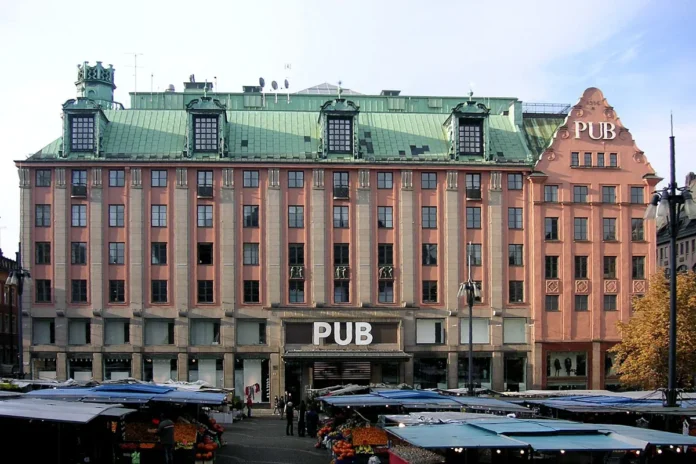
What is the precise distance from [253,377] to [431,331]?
1336 centimetres

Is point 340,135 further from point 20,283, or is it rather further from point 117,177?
point 20,283

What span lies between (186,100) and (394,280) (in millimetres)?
22908

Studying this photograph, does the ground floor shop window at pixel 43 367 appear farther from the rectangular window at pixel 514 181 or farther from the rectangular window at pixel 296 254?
the rectangular window at pixel 514 181

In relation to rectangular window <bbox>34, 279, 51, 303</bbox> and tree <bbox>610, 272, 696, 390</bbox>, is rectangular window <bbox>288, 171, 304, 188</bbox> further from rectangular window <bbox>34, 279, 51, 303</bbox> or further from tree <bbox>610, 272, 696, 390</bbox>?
tree <bbox>610, 272, 696, 390</bbox>

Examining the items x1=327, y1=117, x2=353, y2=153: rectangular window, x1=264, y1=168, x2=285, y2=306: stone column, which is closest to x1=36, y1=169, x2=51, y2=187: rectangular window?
x1=264, y1=168, x2=285, y2=306: stone column

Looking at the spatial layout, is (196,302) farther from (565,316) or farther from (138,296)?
(565,316)

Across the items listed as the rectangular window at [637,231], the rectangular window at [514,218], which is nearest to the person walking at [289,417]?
the rectangular window at [514,218]

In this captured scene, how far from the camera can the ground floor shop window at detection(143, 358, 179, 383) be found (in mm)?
72750

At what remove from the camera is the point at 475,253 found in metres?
75.3

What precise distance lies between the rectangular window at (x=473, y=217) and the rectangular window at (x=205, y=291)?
1937 centimetres

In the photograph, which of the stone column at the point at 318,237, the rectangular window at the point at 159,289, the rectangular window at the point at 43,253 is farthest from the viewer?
the stone column at the point at 318,237

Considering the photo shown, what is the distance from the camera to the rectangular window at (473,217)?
7539 centimetres

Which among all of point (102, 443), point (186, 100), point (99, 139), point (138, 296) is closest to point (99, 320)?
point (138, 296)

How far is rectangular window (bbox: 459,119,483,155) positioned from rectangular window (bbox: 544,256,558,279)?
31.1ft
